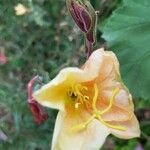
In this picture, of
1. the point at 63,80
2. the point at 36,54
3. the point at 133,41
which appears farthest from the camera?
the point at 36,54

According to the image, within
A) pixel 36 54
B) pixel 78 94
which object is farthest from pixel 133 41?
pixel 36 54

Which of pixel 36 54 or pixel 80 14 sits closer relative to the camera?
pixel 80 14

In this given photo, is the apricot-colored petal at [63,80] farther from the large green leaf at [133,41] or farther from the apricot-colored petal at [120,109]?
the large green leaf at [133,41]

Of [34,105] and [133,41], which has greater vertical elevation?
[34,105]

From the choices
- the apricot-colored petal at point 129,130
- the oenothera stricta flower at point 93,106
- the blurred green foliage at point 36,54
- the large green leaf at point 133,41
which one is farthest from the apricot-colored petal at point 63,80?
the blurred green foliage at point 36,54

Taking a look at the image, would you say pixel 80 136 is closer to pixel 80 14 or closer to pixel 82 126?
pixel 82 126

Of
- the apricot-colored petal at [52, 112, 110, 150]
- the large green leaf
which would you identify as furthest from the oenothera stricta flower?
the large green leaf

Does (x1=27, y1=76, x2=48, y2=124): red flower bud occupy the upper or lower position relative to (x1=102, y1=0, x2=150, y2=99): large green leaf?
upper

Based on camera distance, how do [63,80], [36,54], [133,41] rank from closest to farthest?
[63,80]
[133,41]
[36,54]

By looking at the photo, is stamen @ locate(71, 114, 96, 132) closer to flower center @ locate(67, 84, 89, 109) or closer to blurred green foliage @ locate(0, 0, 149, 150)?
flower center @ locate(67, 84, 89, 109)
